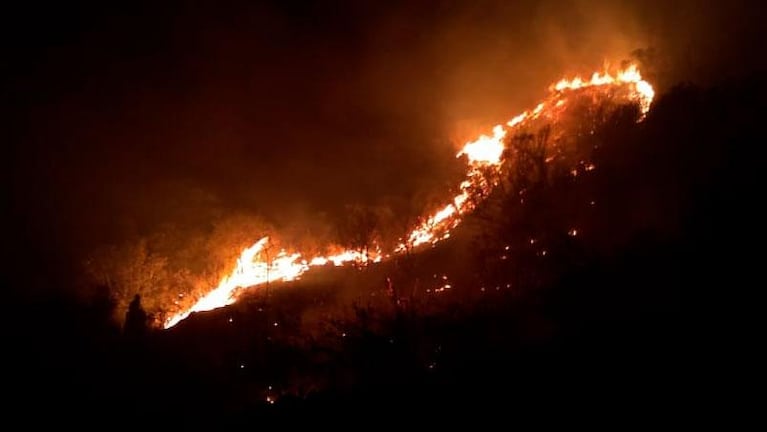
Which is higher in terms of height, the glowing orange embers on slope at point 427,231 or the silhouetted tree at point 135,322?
the glowing orange embers on slope at point 427,231

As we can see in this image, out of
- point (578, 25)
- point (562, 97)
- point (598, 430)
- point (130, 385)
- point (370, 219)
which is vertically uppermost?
point (578, 25)

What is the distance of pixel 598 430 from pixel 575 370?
979 millimetres

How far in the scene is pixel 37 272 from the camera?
2683cm

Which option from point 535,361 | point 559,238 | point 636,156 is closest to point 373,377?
point 535,361

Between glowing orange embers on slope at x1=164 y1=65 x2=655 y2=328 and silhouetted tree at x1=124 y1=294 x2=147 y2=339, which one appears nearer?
silhouetted tree at x1=124 y1=294 x2=147 y2=339

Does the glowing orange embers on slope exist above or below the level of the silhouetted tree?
above

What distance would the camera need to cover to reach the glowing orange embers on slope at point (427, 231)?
20906 millimetres

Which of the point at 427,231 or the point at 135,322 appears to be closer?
the point at 135,322

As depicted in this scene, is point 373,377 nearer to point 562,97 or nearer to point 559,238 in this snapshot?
point 559,238

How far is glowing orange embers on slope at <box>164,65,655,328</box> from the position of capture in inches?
823

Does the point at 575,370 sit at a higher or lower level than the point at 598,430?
higher

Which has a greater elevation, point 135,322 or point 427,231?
point 427,231

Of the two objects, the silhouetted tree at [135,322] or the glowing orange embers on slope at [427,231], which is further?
the glowing orange embers on slope at [427,231]

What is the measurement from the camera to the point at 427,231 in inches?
824
